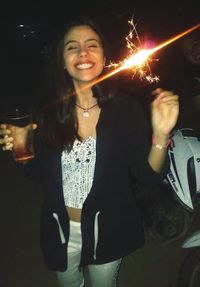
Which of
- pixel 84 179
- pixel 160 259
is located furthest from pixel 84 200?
pixel 160 259

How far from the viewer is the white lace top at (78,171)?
2.26m

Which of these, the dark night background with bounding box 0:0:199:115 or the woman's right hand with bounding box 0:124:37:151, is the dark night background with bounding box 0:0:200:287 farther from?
the woman's right hand with bounding box 0:124:37:151

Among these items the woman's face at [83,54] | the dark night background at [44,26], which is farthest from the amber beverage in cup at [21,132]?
the dark night background at [44,26]

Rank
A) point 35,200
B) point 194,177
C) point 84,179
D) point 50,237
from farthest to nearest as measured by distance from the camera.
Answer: point 35,200
point 194,177
point 50,237
point 84,179

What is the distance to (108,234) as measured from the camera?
92.2 inches

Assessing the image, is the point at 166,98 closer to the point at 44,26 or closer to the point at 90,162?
the point at 90,162

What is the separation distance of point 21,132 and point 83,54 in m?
0.63

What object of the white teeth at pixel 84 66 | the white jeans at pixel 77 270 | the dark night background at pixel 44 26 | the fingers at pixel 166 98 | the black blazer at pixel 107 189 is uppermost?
the dark night background at pixel 44 26

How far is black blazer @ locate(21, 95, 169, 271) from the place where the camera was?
2236 millimetres

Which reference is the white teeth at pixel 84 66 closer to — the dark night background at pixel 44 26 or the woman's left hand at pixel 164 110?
the woman's left hand at pixel 164 110

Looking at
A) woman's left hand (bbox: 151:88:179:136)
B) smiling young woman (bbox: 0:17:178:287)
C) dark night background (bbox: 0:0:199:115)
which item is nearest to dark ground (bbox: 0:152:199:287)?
smiling young woman (bbox: 0:17:178:287)

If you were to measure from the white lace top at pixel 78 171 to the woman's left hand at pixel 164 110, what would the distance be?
45 centimetres

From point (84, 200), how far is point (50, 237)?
0.38 meters

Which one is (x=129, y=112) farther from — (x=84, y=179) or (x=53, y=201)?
(x=53, y=201)
